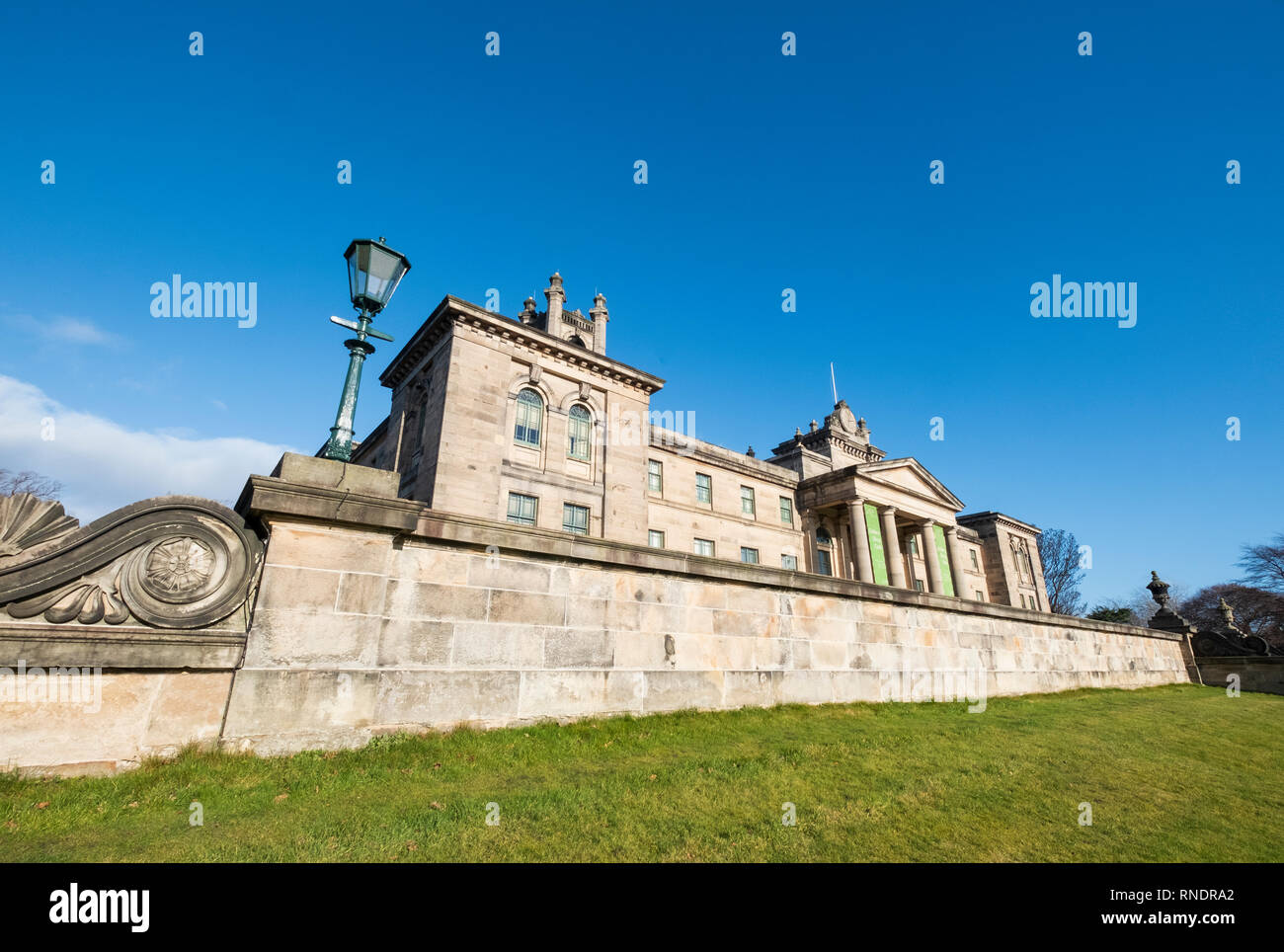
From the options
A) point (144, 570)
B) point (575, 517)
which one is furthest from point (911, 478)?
point (144, 570)

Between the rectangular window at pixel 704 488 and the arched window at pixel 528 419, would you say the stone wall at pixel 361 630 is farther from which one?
the rectangular window at pixel 704 488

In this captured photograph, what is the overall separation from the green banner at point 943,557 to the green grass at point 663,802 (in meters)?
37.1

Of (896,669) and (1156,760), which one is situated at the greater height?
(896,669)

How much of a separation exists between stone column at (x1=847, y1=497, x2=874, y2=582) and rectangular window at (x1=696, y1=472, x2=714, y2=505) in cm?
995

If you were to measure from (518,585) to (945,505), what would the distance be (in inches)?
1731

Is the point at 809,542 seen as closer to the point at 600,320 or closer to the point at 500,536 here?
the point at 600,320

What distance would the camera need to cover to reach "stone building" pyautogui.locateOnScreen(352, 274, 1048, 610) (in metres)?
24.7

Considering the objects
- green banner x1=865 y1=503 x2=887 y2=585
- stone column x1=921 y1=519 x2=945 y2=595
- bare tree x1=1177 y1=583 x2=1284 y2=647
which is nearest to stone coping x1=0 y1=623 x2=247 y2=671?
green banner x1=865 y1=503 x2=887 y2=585

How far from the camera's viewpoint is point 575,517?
26828 mm

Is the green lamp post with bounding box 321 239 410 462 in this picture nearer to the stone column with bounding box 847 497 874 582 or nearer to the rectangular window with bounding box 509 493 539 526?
the rectangular window with bounding box 509 493 539 526
